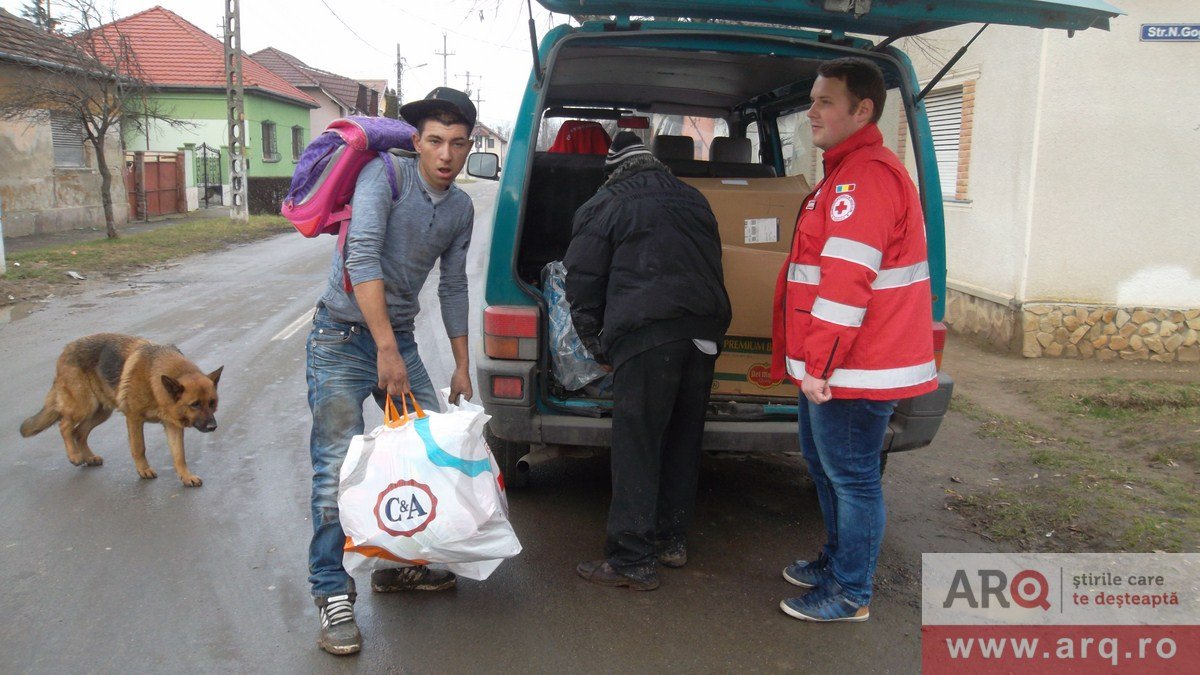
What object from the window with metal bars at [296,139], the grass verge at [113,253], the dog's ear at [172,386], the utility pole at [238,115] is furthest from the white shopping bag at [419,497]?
the window with metal bars at [296,139]

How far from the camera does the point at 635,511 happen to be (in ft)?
11.6

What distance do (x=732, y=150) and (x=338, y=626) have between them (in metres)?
4.16

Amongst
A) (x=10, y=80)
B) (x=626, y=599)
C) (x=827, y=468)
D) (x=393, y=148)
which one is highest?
(x=10, y=80)

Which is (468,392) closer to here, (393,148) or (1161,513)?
(393,148)

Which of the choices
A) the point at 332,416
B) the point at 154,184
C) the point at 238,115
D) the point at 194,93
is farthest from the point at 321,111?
the point at 332,416

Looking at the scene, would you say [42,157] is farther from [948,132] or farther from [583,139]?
[948,132]

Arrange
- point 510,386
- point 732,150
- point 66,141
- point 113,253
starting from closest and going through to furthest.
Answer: point 510,386, point 732,150, point 113,253, point 66,141

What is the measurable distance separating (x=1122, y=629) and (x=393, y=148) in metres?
3.24

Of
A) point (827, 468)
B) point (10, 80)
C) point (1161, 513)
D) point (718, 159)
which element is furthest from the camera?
point (10, 80)

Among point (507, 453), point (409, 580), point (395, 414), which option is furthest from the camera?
point (507, 453)

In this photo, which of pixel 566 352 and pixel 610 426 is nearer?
pixel 610 426

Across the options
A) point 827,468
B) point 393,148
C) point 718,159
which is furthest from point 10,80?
point 827,468

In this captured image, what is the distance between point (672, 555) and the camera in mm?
3842

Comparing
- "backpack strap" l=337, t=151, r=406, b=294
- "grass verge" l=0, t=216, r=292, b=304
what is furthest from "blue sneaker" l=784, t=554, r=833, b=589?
"grass verge" l=0, t=216, r=292, b=304
